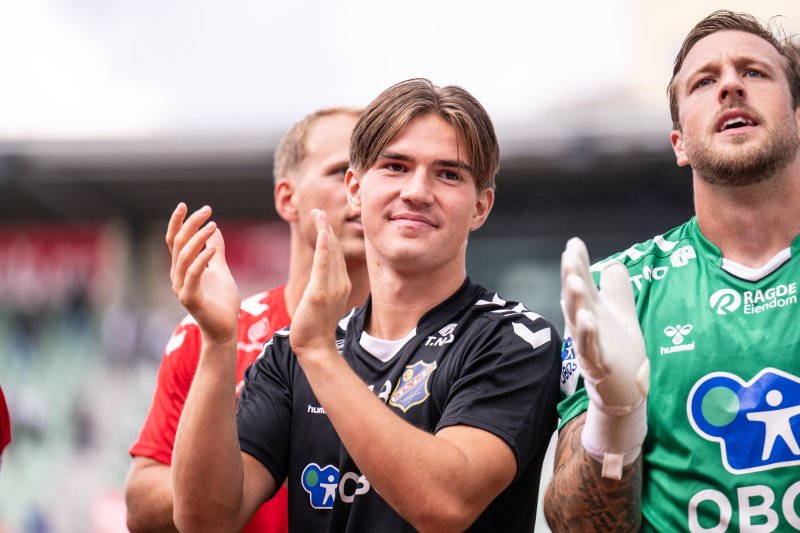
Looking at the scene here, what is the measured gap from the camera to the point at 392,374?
2.89 metres

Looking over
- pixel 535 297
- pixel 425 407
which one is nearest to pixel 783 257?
pixel 425 407

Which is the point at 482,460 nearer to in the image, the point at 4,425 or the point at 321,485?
the point at 321,485

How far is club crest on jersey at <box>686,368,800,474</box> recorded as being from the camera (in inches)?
103

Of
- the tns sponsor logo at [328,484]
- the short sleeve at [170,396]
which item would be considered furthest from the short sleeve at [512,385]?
the short sleeve at [170,396]

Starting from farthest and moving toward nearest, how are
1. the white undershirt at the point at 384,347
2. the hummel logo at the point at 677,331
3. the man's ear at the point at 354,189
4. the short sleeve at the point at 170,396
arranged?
1. the short sleeve at the point at 170,396
2. the man's ear at the point at 354,189
3. the white undershirt at the point at 384,347
4. the hummel logo at the point at 677,331

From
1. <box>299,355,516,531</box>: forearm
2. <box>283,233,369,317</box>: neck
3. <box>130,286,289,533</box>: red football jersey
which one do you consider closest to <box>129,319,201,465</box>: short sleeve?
<box>130,286,289,533</box>: red football jersey

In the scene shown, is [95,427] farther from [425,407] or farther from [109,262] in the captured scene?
[425,407]

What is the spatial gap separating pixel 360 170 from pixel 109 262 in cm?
1257

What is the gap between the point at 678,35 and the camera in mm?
17891

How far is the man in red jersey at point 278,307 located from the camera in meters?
3.82

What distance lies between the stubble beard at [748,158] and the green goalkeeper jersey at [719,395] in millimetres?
210

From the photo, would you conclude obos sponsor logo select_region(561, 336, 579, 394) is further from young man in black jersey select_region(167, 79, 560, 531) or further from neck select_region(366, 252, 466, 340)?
neck select_region(366, 252, 466, 340)

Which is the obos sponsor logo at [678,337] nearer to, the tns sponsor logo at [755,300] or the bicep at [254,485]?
the tns sponsor logo at [755,300]

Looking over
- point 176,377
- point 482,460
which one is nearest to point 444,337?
point 482,460
